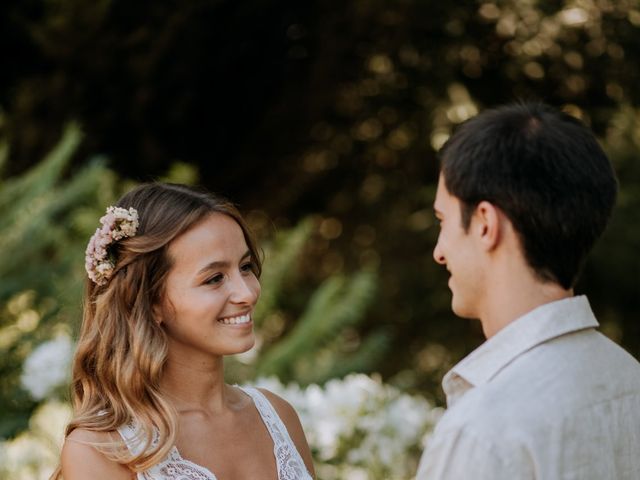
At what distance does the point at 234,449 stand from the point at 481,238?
4.70 feet

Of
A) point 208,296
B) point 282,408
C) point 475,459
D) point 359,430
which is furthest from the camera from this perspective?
point 359,430

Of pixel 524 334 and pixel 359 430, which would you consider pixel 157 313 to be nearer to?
pixel 524 334


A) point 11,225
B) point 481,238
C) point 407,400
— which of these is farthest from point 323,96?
point 481,238

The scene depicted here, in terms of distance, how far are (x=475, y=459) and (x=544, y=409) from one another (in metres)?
0.17

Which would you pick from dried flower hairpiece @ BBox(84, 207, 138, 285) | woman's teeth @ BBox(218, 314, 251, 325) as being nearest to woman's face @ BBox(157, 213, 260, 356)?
woman's teeth @ BBox(218, 314, 251, 325)

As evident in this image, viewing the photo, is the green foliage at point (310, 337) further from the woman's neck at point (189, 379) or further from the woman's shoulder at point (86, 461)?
the woman's shoulder at point (86, 461)

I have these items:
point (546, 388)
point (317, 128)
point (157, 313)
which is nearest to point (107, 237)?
point (157, 313)

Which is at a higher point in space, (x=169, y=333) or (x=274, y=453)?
(x=169, y=333)

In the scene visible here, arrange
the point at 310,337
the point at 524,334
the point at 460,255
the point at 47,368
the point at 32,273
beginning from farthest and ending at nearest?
the point at 310,337, the point at 32,273, the point at 47,368, the point at 460,255, the point at 524,334

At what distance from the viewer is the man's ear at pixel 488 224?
1.95 m

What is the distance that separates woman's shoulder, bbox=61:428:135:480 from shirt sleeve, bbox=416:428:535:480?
4.14 ft

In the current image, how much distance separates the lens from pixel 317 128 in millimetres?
8766

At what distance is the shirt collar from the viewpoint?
1.92 metres

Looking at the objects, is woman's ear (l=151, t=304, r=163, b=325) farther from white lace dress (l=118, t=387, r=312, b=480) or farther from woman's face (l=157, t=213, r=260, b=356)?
white lace dress (l=118, t=387, r=312, b=480)
